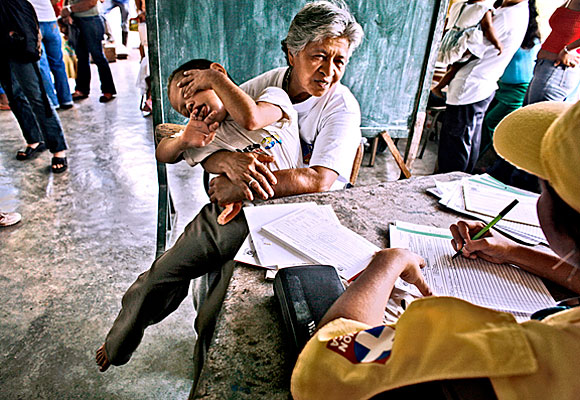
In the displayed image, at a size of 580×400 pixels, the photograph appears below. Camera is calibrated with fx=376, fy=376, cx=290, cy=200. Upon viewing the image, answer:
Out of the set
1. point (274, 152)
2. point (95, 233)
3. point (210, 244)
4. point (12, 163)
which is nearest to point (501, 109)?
point (274, 152)

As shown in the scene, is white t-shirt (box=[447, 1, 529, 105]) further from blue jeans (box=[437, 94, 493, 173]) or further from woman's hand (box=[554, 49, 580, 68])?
woman's hand (box=[554, 49, 580, 68])

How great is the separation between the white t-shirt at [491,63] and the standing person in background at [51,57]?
13.1 feet

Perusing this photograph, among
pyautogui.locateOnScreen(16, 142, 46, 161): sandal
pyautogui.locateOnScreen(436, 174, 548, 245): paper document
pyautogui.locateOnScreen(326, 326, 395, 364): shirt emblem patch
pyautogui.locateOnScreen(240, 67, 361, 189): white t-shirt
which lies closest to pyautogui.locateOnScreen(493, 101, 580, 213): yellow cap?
pyautogui.locateOnScreen(326, 326, 395, 364): shirt emblem patch

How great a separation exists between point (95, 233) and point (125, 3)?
763cm

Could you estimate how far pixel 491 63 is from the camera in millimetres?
3105

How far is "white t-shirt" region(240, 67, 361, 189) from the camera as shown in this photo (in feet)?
5.71

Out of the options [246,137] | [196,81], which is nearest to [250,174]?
[246,137]

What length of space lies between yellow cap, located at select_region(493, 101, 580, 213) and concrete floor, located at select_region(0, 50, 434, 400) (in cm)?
165

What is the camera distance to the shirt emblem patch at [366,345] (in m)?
0.53

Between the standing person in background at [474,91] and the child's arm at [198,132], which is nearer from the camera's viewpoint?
the child's arm at [198,132]

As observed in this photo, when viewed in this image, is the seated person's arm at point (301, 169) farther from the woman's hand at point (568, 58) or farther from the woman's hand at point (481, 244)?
the woman's hand at point (568, 58)

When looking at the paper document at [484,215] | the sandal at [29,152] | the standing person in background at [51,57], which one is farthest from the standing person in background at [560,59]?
the sandal at [29,152]

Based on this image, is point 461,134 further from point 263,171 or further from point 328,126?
point 263,171

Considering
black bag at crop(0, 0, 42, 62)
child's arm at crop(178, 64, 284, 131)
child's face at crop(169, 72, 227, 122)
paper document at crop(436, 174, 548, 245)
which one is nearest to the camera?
paper document at crop(436, 174, 548, 245)
